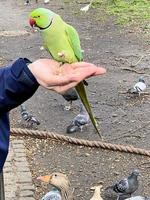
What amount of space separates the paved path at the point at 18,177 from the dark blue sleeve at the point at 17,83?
Result: 2054 millimetres

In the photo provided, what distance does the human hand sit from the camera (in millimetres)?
1628

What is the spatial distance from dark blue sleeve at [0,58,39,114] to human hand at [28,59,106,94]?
0.08 ft

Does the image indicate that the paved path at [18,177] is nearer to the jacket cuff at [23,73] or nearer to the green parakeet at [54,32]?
the green parakeet at [54,32]

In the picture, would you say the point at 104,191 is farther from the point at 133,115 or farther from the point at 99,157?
the point at 133,115

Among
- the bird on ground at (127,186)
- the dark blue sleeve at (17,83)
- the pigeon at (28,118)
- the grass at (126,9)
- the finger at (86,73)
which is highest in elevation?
the grass at (126,9)

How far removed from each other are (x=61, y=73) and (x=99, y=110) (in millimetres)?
4117

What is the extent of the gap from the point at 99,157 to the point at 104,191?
0.71 meters

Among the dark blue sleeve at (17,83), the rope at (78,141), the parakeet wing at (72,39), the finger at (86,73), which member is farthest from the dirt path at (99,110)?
the finger at (86,73)

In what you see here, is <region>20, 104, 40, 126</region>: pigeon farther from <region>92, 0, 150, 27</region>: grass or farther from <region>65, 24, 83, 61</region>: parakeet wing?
<region>92, 0, 150, 27</region>: grass

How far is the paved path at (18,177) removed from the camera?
12.3 ft

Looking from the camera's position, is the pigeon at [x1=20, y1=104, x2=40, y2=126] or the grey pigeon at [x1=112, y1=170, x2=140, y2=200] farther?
the pigeon at [x1=20, y1=104, x2=40, y2=126]

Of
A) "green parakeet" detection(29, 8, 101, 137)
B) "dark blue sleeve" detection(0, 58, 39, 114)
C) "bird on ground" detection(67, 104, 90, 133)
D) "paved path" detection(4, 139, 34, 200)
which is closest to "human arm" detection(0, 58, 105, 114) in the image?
"dark blue sleeve" detection(0, 58, 39, 114)

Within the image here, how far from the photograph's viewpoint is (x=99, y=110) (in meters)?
5.77

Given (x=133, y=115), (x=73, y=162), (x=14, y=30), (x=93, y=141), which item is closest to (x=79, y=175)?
(x=73, y=162)
